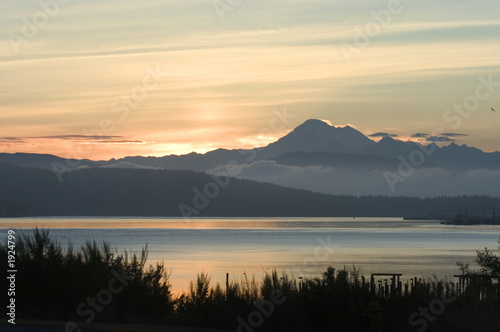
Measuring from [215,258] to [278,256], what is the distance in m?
7.74

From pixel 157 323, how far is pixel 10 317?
12.2 ft

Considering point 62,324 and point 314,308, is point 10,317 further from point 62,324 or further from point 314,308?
point 314,308

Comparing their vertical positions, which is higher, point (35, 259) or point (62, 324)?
point (35, 259)

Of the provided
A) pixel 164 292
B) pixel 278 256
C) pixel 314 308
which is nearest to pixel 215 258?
pixel 278 256

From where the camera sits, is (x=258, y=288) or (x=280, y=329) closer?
(x=280, y=329)

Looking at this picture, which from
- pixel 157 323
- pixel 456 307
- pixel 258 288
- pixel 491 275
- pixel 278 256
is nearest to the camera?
pixel 456 307

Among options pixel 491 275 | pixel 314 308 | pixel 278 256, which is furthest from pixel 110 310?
pixel 278 256

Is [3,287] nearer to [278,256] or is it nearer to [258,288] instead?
[258,288]

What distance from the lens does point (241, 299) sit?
21.0 meters

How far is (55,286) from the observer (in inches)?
942

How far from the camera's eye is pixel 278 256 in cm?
7531

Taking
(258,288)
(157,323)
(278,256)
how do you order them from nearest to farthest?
(157,323), (258,288), (278,256)

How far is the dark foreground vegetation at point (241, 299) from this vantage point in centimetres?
1916

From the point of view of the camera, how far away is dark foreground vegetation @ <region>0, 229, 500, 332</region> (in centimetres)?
1916
